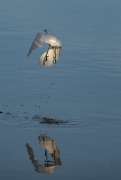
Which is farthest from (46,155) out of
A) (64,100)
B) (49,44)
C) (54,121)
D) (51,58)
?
(64,100)

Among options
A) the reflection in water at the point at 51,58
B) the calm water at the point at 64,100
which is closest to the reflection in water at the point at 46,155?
the calm water at the point at 64,100

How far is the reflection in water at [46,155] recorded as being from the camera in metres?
11.8

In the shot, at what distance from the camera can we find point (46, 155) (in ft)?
41.0

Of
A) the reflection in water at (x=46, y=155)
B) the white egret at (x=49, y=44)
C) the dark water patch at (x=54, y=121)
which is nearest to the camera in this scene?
the reflection in water at (x=46, y=155)

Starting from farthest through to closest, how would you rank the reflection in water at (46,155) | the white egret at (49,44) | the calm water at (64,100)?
1. the white egret at (49,44)
2. the calm water at (64,100)
3. the reflection in water at (46,155)

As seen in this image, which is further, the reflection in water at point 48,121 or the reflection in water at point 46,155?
the reflection in water at point 48,121

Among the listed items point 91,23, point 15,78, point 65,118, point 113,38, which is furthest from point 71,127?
point 91,23

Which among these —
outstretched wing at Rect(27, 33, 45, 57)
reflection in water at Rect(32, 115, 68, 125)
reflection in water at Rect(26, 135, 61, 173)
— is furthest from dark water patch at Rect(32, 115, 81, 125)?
outstretched wing at Rect(27, 33, 45, 57)

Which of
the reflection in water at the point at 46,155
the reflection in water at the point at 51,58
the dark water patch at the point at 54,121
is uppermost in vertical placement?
the reflection in water at the point at 51,58

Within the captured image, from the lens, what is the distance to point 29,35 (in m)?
22.1

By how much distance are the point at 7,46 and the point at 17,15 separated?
17.1 ft

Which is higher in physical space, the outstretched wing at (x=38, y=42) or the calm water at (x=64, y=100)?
the outstretched wing at (x=38, y=42)

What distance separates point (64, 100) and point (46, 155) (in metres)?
3.30

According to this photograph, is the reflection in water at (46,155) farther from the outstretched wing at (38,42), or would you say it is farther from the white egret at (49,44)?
the outstretched wing at (38,42)
